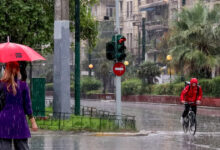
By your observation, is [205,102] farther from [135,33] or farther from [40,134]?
[135,33]

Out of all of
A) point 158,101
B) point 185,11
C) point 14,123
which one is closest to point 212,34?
point 185,11

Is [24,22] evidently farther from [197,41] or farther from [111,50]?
[197,41]

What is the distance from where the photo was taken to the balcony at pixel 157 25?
76688mm

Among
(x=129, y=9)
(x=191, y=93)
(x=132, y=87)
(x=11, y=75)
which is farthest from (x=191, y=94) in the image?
(x=129, y=9)

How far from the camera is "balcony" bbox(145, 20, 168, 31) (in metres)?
76.7

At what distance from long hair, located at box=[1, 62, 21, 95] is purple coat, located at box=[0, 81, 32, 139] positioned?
0.27 feet

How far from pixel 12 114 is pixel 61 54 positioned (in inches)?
545

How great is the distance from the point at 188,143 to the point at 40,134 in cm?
463

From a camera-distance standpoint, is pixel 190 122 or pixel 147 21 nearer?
pixel 190 122

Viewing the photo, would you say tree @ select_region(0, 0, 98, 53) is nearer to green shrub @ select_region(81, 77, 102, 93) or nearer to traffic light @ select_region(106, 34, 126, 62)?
traffic light @ select_region(106, 34, 126, 62)

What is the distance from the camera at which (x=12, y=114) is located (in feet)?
27.1

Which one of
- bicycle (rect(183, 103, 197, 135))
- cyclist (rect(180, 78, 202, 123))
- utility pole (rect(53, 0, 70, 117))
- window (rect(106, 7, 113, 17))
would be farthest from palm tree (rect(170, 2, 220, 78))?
window (rect(106, 7, 113, 17))

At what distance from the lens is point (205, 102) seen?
134 feet

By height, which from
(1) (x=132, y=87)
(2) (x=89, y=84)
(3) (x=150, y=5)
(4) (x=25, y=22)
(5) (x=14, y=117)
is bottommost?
(2) (x=89, y=84)
